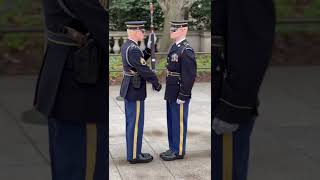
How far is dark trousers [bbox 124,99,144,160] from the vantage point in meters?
5.12

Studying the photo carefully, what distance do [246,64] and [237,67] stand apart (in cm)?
4

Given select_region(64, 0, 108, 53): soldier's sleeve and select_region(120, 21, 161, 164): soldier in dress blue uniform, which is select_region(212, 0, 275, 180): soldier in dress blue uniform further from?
select_region(120, 21, 161, 164): soldier in dress blue uniform

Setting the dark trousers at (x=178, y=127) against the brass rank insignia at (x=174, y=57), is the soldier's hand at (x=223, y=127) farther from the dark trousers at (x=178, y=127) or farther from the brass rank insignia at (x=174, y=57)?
the dark trousers at (x=178, y=127)

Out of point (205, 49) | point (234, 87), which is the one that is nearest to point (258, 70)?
point (234, 87)

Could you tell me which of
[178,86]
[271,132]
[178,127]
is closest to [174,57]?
[178,86]

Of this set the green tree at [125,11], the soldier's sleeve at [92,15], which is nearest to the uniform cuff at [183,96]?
the soldier's sleeve at [92,15]

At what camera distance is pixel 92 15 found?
207 cm

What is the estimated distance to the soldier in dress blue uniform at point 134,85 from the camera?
16.4 ft

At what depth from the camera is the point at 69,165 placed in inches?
91.7

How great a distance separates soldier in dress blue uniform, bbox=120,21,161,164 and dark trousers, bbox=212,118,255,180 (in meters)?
2.66

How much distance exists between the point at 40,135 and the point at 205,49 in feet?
35.1

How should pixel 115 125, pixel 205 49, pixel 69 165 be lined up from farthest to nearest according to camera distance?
pixel 205 49, pixel 115 125, pixel 69 165

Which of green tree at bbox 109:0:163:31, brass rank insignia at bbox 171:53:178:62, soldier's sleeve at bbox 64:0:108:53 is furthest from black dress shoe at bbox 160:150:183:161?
green tree at bbox 109:0:163:31

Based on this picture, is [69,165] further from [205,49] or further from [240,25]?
[205,49]
